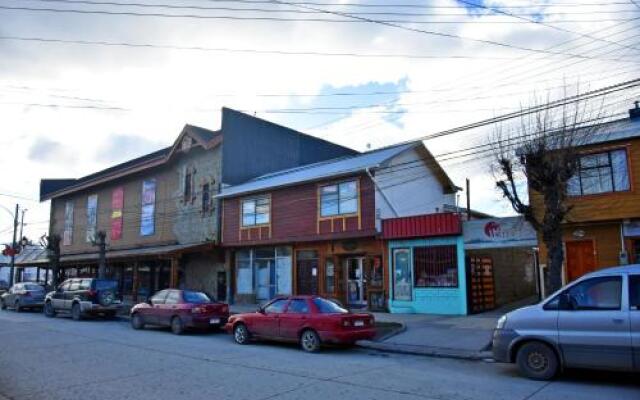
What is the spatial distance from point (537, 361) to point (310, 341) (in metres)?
5.73

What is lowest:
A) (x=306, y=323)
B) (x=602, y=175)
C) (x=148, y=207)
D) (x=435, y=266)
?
(x=306, y=323)

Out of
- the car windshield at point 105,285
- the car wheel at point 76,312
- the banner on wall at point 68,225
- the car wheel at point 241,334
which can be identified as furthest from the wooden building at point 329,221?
the banner on wall at point 68,225

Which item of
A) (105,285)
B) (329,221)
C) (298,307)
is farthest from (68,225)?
(298,307)

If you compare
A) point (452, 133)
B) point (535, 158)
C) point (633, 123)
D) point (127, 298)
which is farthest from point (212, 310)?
point (127, 298)

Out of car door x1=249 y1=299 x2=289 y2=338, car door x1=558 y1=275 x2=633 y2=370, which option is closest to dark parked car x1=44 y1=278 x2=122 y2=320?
car door x1=249 y1=299 x2=289 y2=338

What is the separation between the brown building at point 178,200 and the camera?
101 ft

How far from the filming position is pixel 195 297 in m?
18.3

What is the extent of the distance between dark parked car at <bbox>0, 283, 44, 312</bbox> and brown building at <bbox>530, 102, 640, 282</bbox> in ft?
86.4

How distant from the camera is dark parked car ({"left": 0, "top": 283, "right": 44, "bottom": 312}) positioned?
2896 centimetres

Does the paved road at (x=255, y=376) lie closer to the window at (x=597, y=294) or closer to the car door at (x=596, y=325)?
the car door at (x=596, y=325)

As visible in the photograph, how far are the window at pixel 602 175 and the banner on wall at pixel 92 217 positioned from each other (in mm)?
35346

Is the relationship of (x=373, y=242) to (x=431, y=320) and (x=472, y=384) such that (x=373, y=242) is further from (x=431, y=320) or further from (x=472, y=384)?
(x=472, y=384)

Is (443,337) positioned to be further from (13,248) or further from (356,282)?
(13,248)

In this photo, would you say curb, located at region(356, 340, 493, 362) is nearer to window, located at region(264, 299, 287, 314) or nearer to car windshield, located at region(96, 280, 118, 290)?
window, located at region(264, 299, 287, 314)
